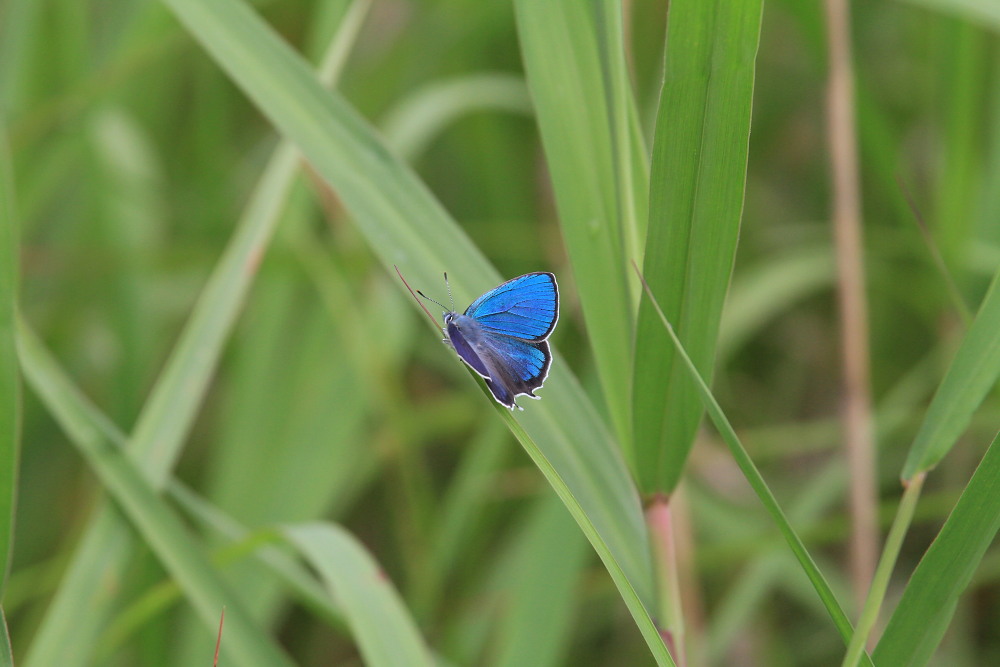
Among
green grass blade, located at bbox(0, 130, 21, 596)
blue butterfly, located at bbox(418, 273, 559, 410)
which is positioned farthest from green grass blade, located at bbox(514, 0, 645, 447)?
green grass blade, located at bbox(0, 130, 21, 596)

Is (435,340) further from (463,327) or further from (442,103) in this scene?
(463,327)

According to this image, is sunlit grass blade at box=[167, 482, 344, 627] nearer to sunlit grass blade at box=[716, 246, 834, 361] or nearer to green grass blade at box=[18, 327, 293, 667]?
green grass blade at box=[18, 327, 293, 667]

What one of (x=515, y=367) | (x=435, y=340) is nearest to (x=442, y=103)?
(x=435, y=340)

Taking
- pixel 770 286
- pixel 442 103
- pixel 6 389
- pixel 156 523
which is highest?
pixel 442 103

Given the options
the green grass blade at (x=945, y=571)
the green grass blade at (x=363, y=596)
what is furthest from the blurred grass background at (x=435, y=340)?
the green grass blade at (x=945, y=571)

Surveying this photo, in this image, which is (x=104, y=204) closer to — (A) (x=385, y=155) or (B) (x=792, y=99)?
(A) (x=385, y=155)
